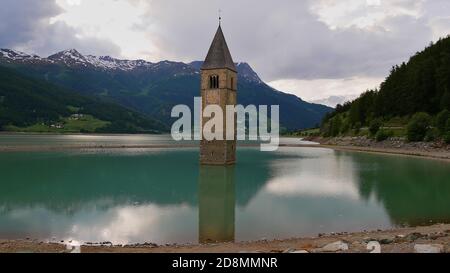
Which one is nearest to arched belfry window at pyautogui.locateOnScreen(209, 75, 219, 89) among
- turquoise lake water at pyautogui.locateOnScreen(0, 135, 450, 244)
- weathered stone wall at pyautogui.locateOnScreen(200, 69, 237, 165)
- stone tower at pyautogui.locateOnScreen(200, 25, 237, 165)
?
stone tower at pyautogui.locateOnScreen(200, 25, 237, 165)

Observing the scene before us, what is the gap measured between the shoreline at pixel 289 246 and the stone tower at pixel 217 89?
38.2 metres

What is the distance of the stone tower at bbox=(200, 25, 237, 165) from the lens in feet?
184

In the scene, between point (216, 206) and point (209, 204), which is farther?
point (209, 204)

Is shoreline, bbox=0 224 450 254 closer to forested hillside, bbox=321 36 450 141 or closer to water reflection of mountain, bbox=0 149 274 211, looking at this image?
water reflection of mountain, bbox=0 149 274 211

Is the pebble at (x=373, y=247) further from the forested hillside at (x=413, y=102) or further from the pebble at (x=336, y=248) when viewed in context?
the forested hillside at (x=413, y=102)

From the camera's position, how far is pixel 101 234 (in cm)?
1933

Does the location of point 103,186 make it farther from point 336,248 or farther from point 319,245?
point 336,248

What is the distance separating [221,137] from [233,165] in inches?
163

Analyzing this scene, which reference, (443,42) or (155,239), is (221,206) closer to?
(155,239)

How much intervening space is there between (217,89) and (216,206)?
30952mm

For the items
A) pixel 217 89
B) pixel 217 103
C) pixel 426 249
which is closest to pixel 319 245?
pixel 426 249

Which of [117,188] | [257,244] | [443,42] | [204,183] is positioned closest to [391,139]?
[443,42]

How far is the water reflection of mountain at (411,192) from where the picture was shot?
23.1m

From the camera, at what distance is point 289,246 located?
617 inches
